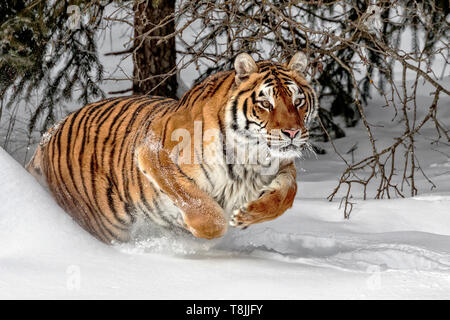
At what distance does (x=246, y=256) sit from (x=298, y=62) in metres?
0.90

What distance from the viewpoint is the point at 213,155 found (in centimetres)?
271

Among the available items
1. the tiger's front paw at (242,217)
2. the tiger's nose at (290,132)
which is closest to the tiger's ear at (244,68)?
the tiger's nose at (290,132)

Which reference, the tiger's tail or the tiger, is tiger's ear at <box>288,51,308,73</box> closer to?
the tiger

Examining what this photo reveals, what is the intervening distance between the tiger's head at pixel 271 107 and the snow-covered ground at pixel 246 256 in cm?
52

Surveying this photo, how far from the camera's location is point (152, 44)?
4.91m

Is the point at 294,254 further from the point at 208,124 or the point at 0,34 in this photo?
the point at 0,34

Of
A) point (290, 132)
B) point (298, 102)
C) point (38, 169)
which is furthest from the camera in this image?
point (38, 169)

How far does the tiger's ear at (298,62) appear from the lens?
2.81 metres

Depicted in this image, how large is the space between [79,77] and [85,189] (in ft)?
Result: 7.08

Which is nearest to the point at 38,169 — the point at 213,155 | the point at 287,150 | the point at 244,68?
the point at 213,155

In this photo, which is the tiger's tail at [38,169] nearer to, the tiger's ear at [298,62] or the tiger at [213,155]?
the tiger at [213,155]

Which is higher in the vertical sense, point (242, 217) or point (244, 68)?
point (244, 68)

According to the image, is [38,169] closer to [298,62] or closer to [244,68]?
[244,68]
